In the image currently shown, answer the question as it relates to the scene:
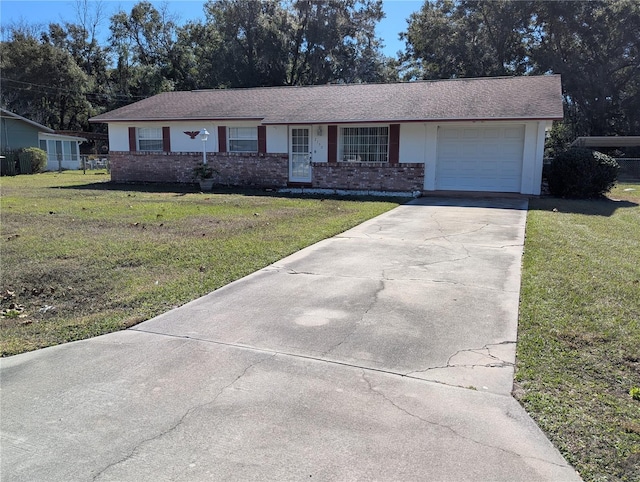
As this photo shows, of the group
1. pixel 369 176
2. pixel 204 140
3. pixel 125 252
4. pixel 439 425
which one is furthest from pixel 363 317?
pixel 204 140

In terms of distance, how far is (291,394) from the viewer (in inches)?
129

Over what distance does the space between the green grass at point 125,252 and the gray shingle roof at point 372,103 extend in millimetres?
4590

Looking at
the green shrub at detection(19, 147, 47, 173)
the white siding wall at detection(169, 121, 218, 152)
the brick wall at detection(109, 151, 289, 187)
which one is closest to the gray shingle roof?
the white siding wall at detection(169, 121, 218, 152)

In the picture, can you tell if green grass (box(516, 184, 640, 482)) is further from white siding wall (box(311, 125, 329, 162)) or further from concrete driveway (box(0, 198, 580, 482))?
white siding wall (box(311, 125, 329, 162))

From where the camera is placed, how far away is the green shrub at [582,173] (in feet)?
48.4

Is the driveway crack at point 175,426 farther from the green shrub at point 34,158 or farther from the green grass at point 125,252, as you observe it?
the green shrub at point 34,158

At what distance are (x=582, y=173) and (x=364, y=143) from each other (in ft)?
23.0

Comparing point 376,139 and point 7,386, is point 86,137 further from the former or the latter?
point 7,386

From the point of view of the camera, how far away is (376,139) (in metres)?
17.3

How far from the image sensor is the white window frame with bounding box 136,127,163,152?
2052cm

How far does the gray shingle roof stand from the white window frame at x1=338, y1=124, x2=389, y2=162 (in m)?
0.59

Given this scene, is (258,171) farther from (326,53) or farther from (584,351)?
(326,53)

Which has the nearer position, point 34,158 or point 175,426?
point 175,426

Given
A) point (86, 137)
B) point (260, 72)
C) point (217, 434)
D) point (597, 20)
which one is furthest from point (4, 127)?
point (597, 20)
